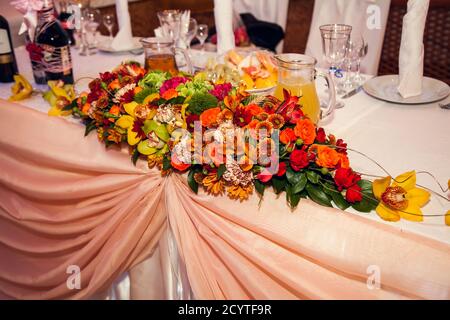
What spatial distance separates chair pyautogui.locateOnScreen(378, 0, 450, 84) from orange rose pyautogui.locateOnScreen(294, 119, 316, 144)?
1.53 metres

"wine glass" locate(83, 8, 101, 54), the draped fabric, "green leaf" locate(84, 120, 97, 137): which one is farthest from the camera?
"wine glass" locate(83, 8, 101, 54)

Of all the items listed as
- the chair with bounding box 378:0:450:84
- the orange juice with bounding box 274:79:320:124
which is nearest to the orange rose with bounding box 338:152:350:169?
the orange juice with bounding box 274:79:320:124

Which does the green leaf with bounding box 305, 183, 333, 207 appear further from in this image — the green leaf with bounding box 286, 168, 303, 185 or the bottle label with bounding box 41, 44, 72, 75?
the bottle label with bounding box 41, 44, 72, 75

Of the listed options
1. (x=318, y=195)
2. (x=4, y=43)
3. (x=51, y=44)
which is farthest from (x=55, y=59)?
(x=318, y=195)

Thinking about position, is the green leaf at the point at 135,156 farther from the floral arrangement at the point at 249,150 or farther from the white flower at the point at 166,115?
the white flower at the point at 166,115

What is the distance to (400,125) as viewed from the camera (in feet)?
3.19

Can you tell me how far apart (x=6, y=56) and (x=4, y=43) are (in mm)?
42

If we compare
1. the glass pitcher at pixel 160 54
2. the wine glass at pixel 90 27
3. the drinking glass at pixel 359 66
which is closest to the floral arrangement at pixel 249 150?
the glass pitcher at pixel 160 54

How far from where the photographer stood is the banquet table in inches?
26.0

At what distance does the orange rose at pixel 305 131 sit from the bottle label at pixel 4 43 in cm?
98

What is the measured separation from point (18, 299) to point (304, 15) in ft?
8.10
